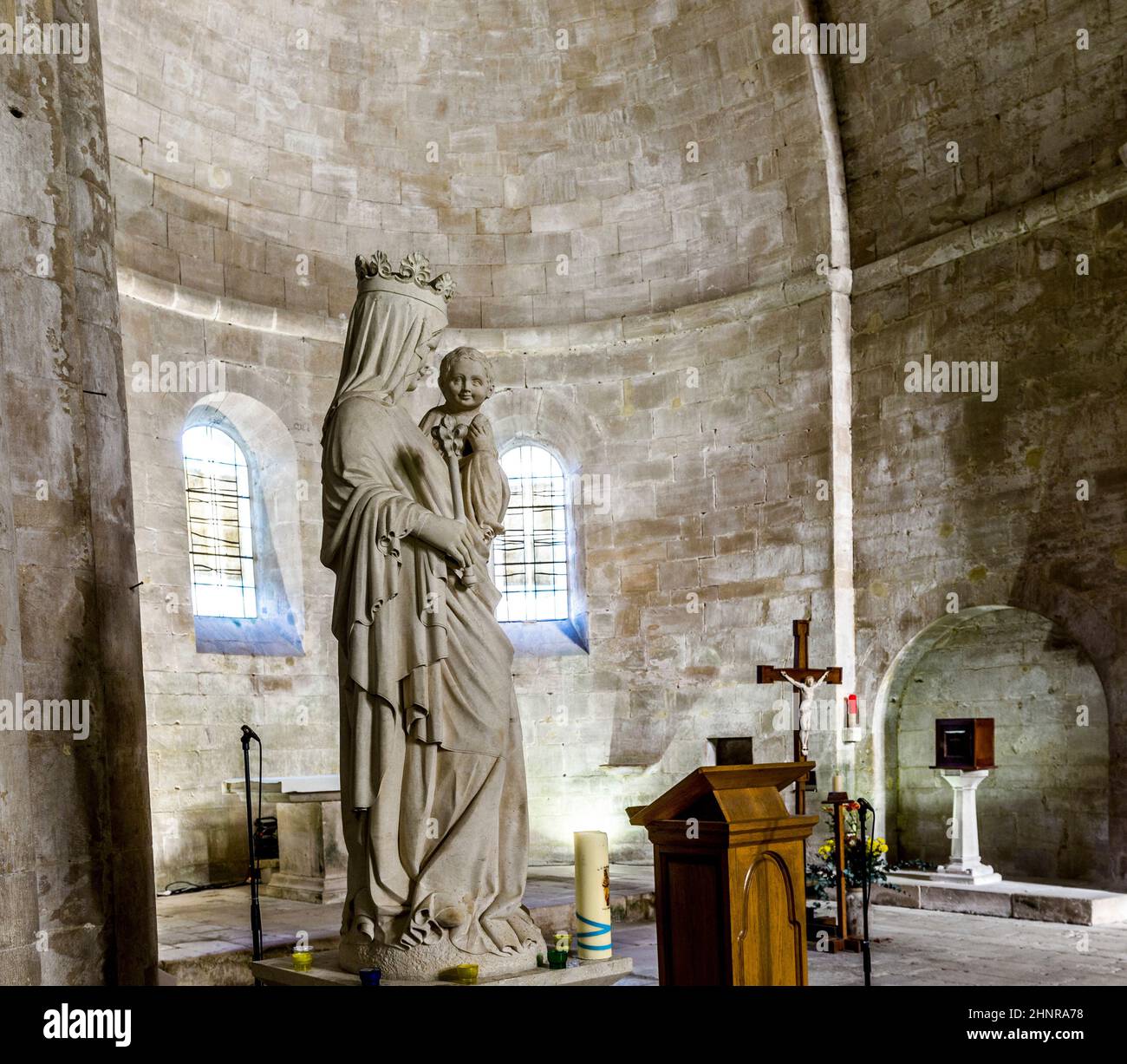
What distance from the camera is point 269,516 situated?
11.2 m

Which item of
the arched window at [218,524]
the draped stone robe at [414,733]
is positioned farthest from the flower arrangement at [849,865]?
the arched window at [218,524]

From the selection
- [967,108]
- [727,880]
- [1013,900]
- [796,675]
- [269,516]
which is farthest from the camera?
[269,516]

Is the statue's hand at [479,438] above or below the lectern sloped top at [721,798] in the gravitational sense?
above

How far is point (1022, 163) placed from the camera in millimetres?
9719

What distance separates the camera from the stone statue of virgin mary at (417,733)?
Answer: 4.25 meters

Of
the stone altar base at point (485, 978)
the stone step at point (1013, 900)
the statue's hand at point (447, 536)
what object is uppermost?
the statue's hand at point (447, 536)

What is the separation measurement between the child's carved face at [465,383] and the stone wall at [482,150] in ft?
21.2

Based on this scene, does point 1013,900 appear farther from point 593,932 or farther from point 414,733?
point 414,733

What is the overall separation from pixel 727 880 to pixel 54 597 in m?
2.72

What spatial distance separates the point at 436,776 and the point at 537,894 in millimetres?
4851

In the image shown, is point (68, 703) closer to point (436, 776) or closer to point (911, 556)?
point (436, 776)

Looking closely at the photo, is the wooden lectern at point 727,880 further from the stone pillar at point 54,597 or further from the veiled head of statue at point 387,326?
the stone pillar at point 54,597

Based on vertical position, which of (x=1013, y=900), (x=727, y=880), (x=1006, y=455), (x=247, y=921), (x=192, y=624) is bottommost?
(x=1013, y=900)

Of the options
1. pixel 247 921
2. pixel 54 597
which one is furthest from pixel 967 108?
pixel 54 597
